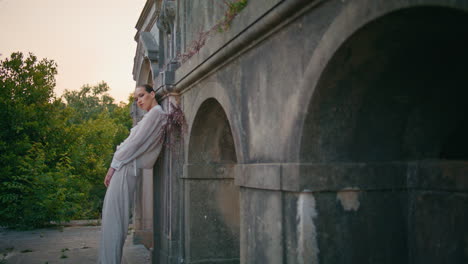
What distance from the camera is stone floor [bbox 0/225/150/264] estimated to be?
639 cm

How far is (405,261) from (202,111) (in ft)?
8.60

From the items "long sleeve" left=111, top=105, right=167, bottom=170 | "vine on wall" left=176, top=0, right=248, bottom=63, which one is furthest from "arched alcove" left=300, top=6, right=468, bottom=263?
"long sleeve" left=111, top=105, right=167, bottom=170

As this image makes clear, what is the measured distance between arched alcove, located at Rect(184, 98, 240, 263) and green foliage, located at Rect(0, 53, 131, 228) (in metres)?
6.46

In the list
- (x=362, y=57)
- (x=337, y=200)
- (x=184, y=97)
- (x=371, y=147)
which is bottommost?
(x=337, y=200)

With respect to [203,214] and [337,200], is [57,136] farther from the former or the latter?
[337,200]

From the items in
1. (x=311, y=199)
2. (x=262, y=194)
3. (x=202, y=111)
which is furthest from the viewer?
(x=202, y=111)

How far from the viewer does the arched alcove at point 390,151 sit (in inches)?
89.4

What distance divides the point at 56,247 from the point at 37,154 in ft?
13.4

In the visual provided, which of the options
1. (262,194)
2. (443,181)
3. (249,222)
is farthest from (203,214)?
(443,181)

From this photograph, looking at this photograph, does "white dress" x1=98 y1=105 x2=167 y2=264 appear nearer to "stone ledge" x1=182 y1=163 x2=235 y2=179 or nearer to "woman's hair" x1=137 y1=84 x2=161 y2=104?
"woman's hair" x1=137 y1=84 x2=161 y2=104

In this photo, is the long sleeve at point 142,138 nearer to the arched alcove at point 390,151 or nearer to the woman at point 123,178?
the woman at point 123,178

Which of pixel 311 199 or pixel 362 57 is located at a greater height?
pixel 362 57

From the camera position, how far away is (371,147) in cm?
257

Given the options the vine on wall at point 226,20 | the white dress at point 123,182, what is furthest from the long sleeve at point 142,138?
the vine on wall at point 226,20
